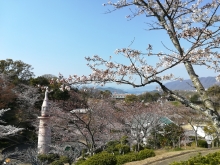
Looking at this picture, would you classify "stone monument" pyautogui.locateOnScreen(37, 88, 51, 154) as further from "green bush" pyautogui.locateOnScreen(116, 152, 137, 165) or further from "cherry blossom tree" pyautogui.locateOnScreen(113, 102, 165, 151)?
"green bush" pyautogui.locateOnScreen(116, 152, 137, 165)

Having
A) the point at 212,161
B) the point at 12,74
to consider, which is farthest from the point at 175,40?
the point at 12,74

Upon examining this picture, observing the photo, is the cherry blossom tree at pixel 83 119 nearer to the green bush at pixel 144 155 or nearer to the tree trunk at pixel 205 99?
the green bush at pixel 144 155

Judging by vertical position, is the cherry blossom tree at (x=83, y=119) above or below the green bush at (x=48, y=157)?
above

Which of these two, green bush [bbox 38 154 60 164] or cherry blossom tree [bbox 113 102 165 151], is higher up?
cherry blossom tree [bbox 113 102 165 151]

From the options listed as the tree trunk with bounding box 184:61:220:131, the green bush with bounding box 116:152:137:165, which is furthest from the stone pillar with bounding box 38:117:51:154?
the tree trunk with bounding box 184:61:220:131

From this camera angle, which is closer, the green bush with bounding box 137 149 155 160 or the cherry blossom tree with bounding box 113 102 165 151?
the green bush with bounding box 137 149 155 160

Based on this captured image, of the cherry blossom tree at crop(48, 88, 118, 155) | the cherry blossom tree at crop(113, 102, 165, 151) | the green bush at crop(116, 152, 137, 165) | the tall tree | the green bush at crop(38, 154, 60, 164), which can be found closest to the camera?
the green bush at crop(116, 152, 137, 165)

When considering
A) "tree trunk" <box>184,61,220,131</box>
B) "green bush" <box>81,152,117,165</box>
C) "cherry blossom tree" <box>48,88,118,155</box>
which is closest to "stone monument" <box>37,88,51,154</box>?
"cherry blossom tree" <box>48,88,118,155</box>

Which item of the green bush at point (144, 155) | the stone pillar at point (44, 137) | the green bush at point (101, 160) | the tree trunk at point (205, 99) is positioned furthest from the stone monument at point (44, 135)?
the tree trunk at point (205, 99)

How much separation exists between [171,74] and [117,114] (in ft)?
41.0

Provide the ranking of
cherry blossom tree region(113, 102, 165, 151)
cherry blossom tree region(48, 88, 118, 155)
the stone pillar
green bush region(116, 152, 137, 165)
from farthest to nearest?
cherry blossom tree region(113, 102, 165, 151) → the stone pillar → cherry blossom tree region(48, 88, 118, 155) → green bush region(116, 152, 137, 165)

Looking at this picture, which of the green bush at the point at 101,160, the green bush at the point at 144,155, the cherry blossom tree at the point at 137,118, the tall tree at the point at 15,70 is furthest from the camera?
the tall tree at the point at 15,70

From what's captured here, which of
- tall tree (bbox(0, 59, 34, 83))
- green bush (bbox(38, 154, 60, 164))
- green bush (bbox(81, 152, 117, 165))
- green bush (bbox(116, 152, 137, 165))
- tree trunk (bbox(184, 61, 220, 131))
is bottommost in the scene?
green bush (bbox(38, 154, 60, 164))

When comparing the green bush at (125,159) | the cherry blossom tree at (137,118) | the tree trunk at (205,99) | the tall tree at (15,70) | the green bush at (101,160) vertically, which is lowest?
the green bush at (125,159)
